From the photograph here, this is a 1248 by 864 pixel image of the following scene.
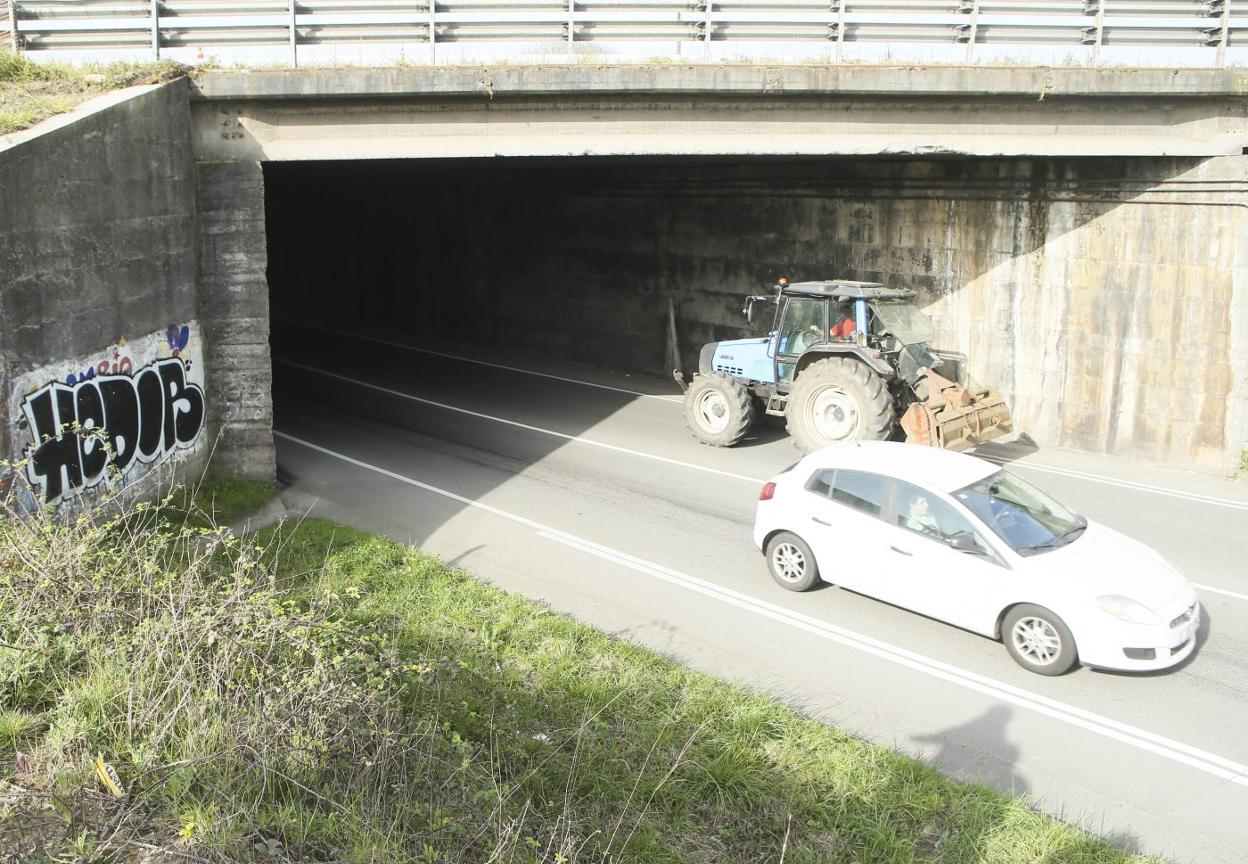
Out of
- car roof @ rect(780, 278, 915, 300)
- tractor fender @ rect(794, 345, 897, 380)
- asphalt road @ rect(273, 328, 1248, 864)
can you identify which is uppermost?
car roof @ rect(780, 278, 915, 300)

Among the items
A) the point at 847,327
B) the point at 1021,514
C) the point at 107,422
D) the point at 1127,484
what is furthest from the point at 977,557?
the point at 107,422

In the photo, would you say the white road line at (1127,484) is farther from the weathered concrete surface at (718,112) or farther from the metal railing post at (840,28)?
the metal railing post at (840,28)

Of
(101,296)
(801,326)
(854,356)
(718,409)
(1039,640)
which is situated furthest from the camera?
(718,409)

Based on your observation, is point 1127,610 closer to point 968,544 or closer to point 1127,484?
point 968,544

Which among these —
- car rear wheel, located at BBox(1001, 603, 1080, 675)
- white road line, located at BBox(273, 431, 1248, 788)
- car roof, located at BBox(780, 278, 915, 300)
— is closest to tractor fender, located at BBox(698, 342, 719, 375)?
car roof, located at BBox(780, 278, 915, 300)

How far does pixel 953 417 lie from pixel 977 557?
16.0 feet

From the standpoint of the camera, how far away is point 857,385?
14.4 meters

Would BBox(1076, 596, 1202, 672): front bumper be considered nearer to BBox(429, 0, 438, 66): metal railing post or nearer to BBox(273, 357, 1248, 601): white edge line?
BBox(273, 357, 1248, 601): white edge line

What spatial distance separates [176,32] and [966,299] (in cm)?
1176

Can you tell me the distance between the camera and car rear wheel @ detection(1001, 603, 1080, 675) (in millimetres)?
9023

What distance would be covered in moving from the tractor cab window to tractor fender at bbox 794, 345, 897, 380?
22 centimetres

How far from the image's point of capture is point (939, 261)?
17547 mm

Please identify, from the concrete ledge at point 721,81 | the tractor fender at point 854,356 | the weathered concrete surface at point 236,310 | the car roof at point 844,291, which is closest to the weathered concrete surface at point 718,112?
the concrete ledge at point 721,81

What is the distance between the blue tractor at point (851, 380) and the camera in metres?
14.3
